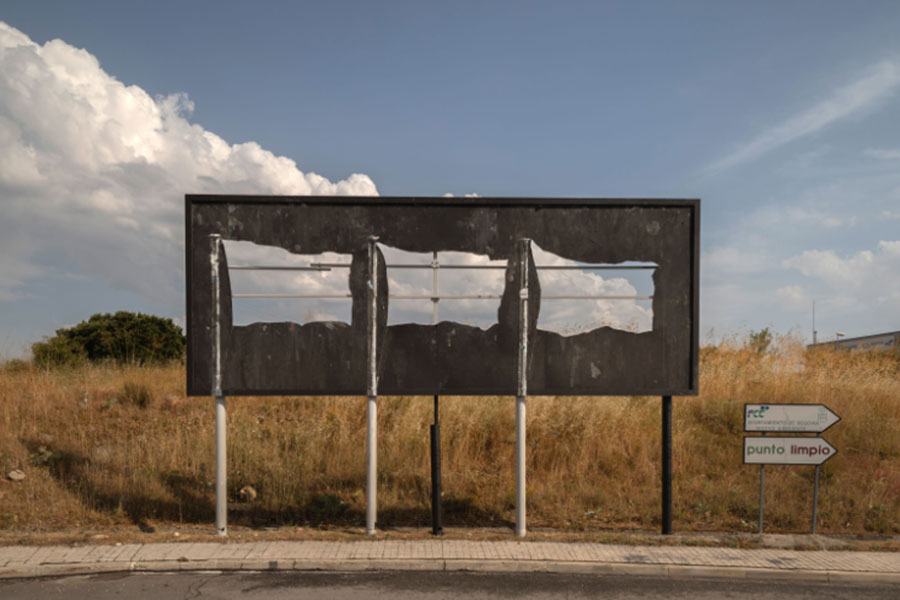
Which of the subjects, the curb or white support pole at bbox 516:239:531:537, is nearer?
the curb

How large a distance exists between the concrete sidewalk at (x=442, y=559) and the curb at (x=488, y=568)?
11 millimetres

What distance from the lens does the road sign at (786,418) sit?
27.7 ft

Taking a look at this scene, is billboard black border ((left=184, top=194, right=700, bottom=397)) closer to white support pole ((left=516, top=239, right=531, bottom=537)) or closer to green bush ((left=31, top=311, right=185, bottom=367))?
white support pole ((left=516, top=239, right=531, bottom=537))

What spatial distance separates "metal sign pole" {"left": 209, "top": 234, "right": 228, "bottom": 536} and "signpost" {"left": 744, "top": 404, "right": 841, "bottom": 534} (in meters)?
7.15

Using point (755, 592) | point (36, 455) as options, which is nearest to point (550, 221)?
point (755, 592)

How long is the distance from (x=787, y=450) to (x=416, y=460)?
570cm

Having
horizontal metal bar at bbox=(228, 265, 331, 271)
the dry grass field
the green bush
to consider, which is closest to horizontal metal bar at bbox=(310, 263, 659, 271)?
horizontal metal bar at bbox=(228, 265, 331, 271)

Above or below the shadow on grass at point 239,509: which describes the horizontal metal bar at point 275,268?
above

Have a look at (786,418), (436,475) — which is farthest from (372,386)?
(786,418)

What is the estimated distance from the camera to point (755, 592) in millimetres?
6695

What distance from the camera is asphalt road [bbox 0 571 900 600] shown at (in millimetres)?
6355

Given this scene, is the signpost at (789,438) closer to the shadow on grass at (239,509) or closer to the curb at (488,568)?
the curb at (488,568)

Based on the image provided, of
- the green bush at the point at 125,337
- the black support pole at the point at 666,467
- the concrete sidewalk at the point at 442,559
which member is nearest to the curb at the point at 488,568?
the concrete sidewalk at the point at 442,559

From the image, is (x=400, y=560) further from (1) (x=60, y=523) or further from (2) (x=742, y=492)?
(2) (x=742, y=492)
